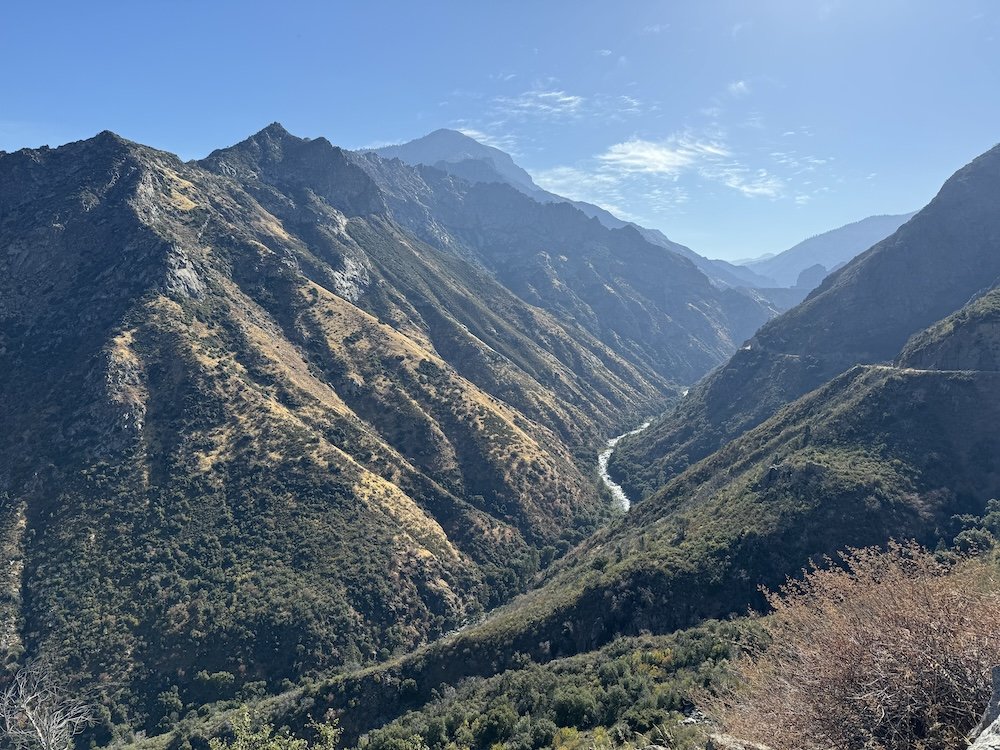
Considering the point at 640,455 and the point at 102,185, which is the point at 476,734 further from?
the point at 102,185

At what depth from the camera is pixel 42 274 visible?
132500mm

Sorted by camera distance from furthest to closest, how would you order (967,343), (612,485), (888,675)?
(612,485)
(967,343)
(888,675)

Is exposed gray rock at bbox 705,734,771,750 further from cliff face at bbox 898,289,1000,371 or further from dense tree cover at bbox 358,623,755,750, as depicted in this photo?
cliff face at bbox 898,289,1000,371

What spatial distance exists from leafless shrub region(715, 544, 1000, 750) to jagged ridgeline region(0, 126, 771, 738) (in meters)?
77.6

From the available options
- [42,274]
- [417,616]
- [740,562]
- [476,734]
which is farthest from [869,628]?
[42,274]

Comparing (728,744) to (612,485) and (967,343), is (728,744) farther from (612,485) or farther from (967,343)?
(612,485)

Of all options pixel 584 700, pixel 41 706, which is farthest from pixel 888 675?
pixel 41 706

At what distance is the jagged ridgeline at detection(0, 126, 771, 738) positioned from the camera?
81.2m

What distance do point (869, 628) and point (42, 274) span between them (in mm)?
172211

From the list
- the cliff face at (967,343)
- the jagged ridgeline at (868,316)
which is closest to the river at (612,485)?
the jagged ridgeline at (868,316)

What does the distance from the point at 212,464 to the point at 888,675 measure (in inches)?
4385

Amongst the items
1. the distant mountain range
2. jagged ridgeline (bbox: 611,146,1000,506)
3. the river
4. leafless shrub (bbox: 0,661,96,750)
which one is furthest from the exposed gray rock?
jagged ridgeline (bbox: 611,146,1000,506)

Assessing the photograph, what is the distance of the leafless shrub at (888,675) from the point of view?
1738cm

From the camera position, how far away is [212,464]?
105188 mm
